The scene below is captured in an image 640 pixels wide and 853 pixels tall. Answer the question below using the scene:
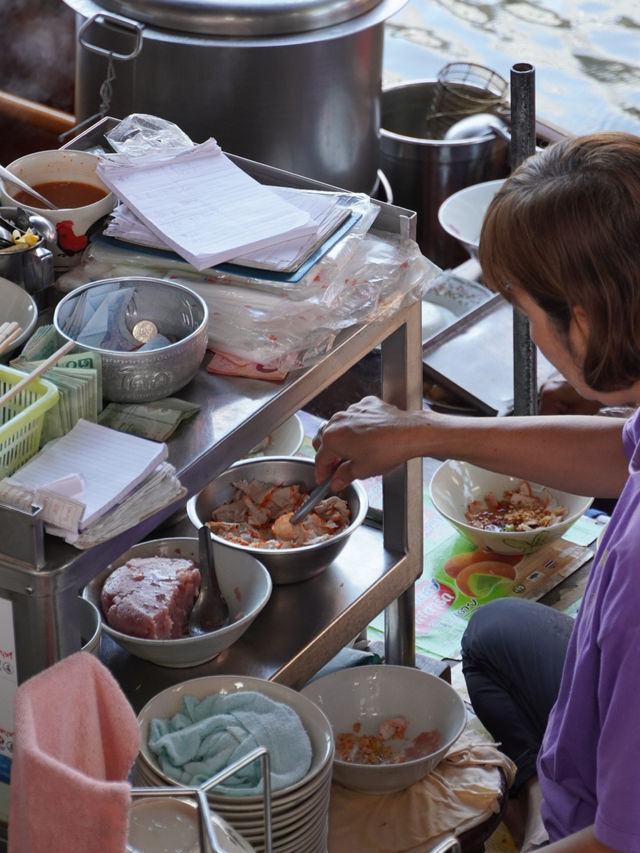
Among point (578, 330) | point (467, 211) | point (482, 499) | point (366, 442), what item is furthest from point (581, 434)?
point (467, 211)

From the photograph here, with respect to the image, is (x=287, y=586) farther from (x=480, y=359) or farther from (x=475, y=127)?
(x=475, y=127)

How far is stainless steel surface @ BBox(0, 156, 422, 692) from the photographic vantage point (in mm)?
1180

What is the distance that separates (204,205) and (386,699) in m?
0.87

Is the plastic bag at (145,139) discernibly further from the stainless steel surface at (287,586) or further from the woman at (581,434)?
the woman at (581,434)

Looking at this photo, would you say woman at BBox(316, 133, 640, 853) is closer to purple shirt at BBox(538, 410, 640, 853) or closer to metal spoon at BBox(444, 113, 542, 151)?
purple shirt at BBox(538, 410, 640, 853)

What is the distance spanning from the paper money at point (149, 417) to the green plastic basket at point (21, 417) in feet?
0.35

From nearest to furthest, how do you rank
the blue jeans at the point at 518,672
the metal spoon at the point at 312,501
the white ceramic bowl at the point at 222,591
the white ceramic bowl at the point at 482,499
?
the white ceramic bowl at the point at 222,591 < the metal spoon at the point at 312,501 < the blue jeans at the point at 518,672 < the white ceramic bowl at the point at 482,499

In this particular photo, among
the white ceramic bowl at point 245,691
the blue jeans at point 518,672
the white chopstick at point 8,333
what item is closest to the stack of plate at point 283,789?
the white ceramic bowl at point 245,691

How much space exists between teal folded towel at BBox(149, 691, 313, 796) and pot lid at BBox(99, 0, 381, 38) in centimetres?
160

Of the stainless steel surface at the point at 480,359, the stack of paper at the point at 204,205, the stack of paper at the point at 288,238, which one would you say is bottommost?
the stainless steel surface at the point at 480,359

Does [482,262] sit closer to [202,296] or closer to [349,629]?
[202,296]

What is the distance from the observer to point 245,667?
1.67m

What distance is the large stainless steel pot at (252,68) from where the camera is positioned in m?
2.47

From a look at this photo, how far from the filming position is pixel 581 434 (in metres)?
1.81
